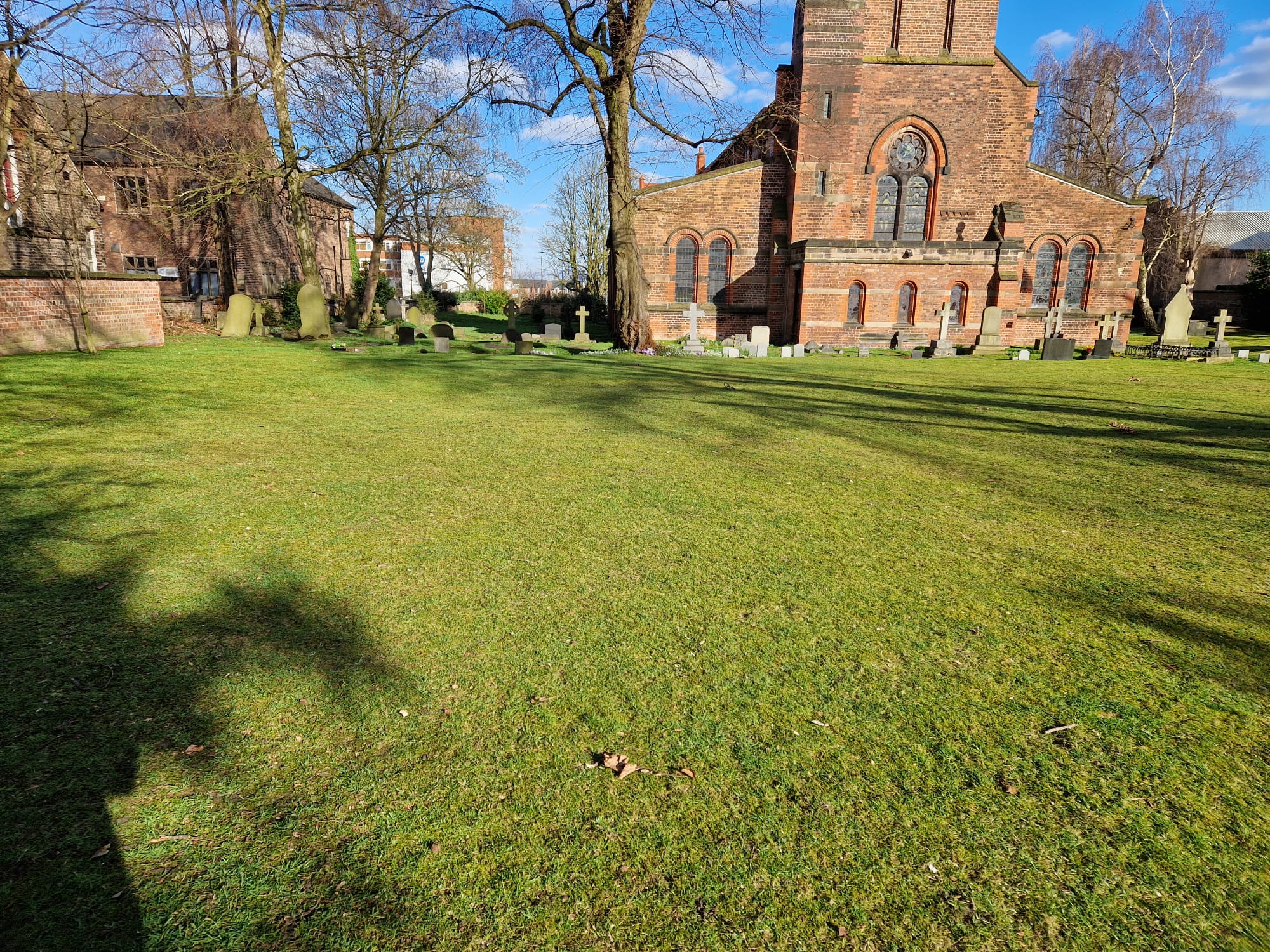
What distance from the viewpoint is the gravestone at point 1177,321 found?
2259 cm

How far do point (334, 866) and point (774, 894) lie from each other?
1304 millimetres

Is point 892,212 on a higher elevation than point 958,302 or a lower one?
higher

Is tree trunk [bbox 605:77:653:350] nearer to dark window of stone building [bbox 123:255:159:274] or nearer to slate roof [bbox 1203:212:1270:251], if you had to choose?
dark window of stone building [bbox 123:255:159:274]

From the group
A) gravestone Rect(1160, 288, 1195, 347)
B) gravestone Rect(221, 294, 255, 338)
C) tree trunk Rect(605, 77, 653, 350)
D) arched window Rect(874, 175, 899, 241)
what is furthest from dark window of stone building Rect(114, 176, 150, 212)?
gravestone Rect(1160, 288, 1195, 347)

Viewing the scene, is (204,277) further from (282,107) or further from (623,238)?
(623,238)

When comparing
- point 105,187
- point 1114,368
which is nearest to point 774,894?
point 1114,368

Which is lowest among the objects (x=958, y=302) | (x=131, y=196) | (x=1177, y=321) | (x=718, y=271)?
(x=1177, y=321)

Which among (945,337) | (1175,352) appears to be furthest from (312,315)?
(1175,352)

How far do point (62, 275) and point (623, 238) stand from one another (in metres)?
12.6

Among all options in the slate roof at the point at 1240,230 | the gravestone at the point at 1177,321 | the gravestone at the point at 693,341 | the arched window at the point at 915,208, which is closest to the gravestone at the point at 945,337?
the arched window at the point at 915,208

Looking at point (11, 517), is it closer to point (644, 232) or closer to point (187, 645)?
point (187, 645)

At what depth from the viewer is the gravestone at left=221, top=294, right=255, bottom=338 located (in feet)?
65.5

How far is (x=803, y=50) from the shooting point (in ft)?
81.8

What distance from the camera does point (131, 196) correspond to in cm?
3133
